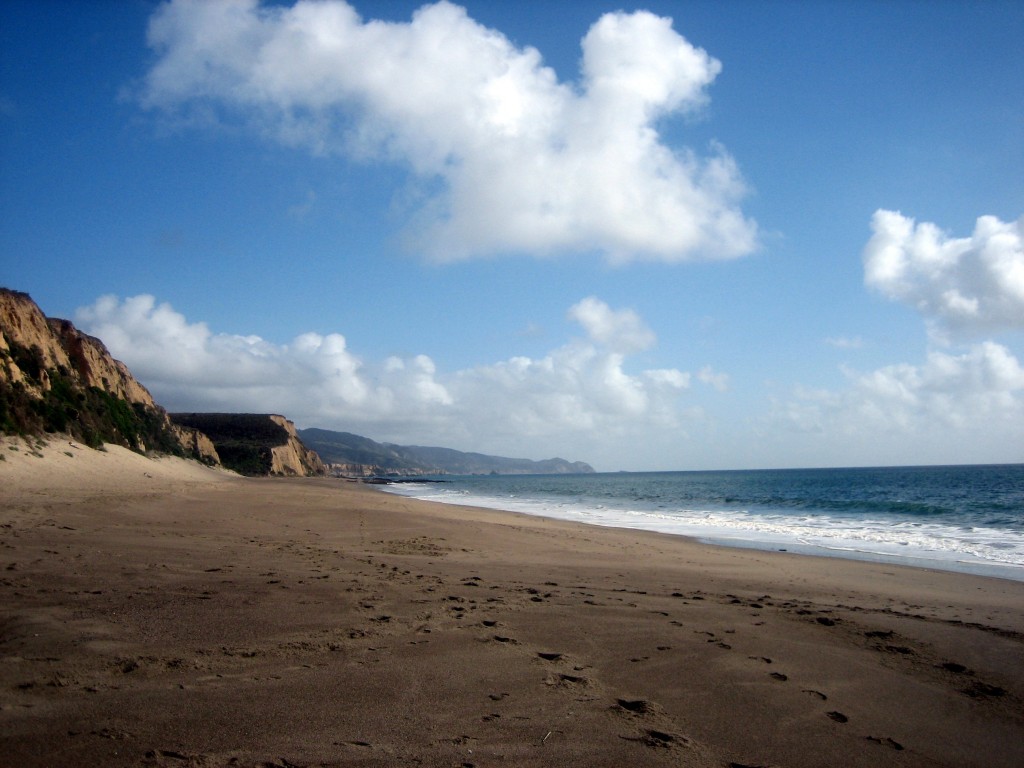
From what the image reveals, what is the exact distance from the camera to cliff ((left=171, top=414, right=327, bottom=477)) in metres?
83.8

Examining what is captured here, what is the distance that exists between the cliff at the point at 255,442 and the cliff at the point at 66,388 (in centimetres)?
2615

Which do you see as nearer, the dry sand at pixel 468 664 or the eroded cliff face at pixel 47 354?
the dry sand at pixel 468 664

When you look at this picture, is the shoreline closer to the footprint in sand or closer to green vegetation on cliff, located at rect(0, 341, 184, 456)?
the footprint in sand

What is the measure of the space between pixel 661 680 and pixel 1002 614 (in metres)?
6.39

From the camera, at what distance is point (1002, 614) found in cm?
845

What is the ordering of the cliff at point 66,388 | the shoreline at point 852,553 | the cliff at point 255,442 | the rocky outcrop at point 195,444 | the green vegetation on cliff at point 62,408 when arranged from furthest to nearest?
1. the cliff at point 255,442
2. the rocky outcrop at point 195,444
3. the cliff at point 66,388
4. the green vegetation on cliff at point 62,408
5. the shoreline at point 852,553

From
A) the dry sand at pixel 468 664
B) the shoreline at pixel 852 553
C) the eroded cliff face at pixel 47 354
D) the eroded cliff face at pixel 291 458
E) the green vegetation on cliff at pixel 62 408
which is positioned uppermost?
the eroded cliff face at pixel 47 354

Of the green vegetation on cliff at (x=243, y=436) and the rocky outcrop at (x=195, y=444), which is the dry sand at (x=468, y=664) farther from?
the green vegetation on cliff at (x=243, y=436)

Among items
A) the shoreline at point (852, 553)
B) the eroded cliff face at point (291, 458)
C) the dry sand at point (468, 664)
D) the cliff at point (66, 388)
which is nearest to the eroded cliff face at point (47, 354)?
the cliff at point (66, 388)

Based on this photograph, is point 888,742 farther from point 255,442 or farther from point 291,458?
point 291,458

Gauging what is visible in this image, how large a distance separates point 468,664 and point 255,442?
3730 inches

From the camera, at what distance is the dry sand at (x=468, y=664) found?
376 cm

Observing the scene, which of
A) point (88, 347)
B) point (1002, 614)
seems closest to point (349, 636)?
point (1002, 614)

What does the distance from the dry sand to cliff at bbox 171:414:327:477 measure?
259 feet
